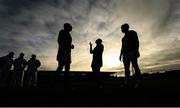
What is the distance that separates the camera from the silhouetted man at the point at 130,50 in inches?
311

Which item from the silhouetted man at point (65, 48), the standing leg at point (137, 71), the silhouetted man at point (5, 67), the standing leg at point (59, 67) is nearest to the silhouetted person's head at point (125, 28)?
the standing leg at point (137, 71)

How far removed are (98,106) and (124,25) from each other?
15.9ft

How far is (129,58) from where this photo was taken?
313 inches

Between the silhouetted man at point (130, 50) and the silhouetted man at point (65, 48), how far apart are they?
83.5 inches

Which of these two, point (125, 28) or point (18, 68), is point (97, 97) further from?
point (18, 68)

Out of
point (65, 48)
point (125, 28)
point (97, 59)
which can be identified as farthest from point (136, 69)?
point (65, 48)

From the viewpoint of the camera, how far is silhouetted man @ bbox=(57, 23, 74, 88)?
7109mm

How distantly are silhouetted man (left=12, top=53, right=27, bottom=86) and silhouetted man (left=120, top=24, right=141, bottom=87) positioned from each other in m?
9.07

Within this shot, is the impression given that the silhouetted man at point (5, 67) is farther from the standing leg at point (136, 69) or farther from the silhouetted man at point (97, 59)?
the standing leg at point (136, 69)

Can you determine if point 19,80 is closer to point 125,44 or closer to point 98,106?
point 125,44

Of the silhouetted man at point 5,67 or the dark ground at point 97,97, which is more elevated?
the silhouetted man at point 5,67

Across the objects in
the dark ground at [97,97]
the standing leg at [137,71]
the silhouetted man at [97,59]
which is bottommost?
the dark ground at [97,97]

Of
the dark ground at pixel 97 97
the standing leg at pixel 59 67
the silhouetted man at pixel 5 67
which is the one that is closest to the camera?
the dark ground at pixel 97 97

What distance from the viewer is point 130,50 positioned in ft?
26.3
